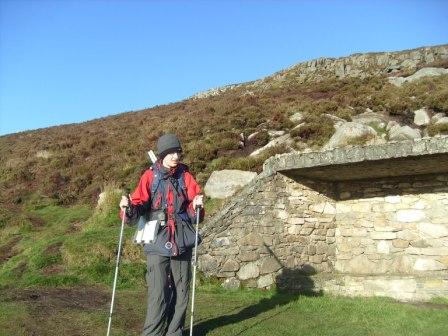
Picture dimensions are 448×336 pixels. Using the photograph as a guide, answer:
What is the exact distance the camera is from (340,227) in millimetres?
10430

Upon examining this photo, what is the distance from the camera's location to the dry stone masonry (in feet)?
29.1

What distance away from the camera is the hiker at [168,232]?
495 centimetres

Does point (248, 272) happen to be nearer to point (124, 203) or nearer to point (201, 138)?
point (124, 203)

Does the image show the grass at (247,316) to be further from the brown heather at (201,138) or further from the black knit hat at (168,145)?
the brown heather at (201,138)

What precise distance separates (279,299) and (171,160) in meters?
4.07

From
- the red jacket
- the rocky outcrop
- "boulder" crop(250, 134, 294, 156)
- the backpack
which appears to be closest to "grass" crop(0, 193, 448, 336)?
the backpack

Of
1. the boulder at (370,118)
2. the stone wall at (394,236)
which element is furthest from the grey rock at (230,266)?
the boulder at (370,118)

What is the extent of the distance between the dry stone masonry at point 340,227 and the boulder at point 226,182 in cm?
226

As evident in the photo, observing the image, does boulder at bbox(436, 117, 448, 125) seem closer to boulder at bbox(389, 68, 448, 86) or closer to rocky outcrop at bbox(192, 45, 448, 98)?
boulder at bbox(389, 68, 448, 86)

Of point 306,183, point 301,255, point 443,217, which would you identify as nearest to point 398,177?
point 443,217

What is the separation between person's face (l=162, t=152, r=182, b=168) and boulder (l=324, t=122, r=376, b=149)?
8.99m

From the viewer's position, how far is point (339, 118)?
57.1 ft

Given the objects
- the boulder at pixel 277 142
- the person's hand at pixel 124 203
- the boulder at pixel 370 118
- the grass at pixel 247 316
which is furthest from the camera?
the boulder at pixel 370 118

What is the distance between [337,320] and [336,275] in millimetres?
2966
